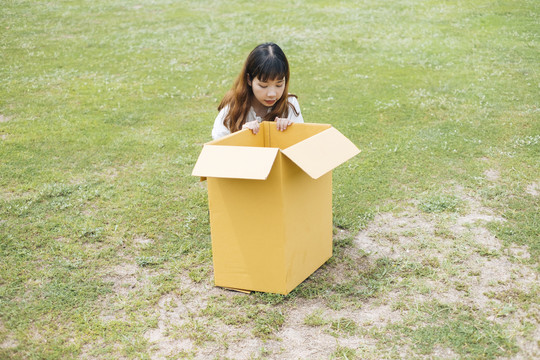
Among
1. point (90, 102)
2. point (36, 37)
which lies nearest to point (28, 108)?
point (90, 102)

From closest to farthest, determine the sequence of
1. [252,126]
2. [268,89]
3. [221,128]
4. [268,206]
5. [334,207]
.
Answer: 1. [268,206]
2. [252,126]
3. [268,89]
4. [221,128]
5. [334,207]

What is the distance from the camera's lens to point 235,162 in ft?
9.73

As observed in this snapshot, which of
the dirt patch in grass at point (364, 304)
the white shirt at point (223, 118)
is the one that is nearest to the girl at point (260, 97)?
the white shirt at point (223, 118)

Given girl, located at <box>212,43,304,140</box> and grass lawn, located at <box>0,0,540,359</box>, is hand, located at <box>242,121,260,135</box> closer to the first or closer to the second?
girl, located at <box>212,43,304,140</box>

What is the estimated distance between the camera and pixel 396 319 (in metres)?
3.06

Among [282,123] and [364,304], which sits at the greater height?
[282,123]

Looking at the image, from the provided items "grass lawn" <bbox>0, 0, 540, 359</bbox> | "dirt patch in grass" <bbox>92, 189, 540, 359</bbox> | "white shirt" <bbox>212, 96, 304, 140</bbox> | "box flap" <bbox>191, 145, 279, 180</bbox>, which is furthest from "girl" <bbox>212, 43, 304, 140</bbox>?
"dirt patch in grass" <bbox>92, 189, 540, 359</bbox>

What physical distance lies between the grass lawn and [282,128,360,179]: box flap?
80cm

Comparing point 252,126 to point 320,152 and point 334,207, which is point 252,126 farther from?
point 334,207

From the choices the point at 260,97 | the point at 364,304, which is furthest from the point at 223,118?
the point at 364,304

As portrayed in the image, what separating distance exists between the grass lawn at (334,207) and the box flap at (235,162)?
0.83 metres

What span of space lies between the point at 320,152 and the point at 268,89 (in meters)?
0.80

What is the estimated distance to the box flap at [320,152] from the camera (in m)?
2.98

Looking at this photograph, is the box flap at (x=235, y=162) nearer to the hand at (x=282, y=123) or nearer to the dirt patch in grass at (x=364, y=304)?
the hand at (x=282, y=123)
